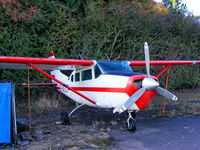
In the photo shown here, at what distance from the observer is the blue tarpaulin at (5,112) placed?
506cm

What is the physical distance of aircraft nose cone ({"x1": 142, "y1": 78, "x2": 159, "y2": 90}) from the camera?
5.83m

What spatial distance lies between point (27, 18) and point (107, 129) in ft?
23.3

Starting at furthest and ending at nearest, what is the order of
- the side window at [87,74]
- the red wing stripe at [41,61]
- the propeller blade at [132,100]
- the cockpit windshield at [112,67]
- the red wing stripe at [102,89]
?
1. the side window at [87,74]
2. the cockpit windshield at [112,67]
3. the red wing stripe at [41,61]
4. the red wing stripe at [102,89]
5. the propeller blade at [132,100]

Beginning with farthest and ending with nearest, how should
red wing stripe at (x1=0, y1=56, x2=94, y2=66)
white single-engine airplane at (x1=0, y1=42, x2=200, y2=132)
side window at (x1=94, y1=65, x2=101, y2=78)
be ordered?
side window at (x1=94, y1=65, x2=101, y2=78) < red wing stripe at (x1=0, y1=56, x2=94, y2=66) < white single-engine airplane at (x1=0, y1=42, x2=200, y2=132)

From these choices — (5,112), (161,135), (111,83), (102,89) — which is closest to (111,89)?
(111,83)

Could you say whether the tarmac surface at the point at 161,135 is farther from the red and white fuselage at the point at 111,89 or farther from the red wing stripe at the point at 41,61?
the red wing stripe at the point at 41,61

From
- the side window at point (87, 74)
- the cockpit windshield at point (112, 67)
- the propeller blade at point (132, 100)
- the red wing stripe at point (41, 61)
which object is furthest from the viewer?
the side window at point (87, 74)

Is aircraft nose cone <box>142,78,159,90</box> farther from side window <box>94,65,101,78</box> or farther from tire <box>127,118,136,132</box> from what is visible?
side window <box>94,65,101,78</box>

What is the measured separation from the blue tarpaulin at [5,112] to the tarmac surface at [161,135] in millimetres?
2252

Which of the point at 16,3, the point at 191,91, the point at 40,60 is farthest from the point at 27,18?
the point at 191,91

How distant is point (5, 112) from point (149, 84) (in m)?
3.41

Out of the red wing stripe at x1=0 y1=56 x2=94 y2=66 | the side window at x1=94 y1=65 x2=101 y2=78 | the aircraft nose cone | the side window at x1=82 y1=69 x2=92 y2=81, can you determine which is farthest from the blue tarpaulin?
the aircraft nose cone

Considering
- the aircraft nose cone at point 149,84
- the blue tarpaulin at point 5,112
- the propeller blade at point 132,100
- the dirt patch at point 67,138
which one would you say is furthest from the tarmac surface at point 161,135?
the blue tarpaulin at point 5,112

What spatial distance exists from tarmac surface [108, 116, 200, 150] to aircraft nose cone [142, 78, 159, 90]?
122cm
